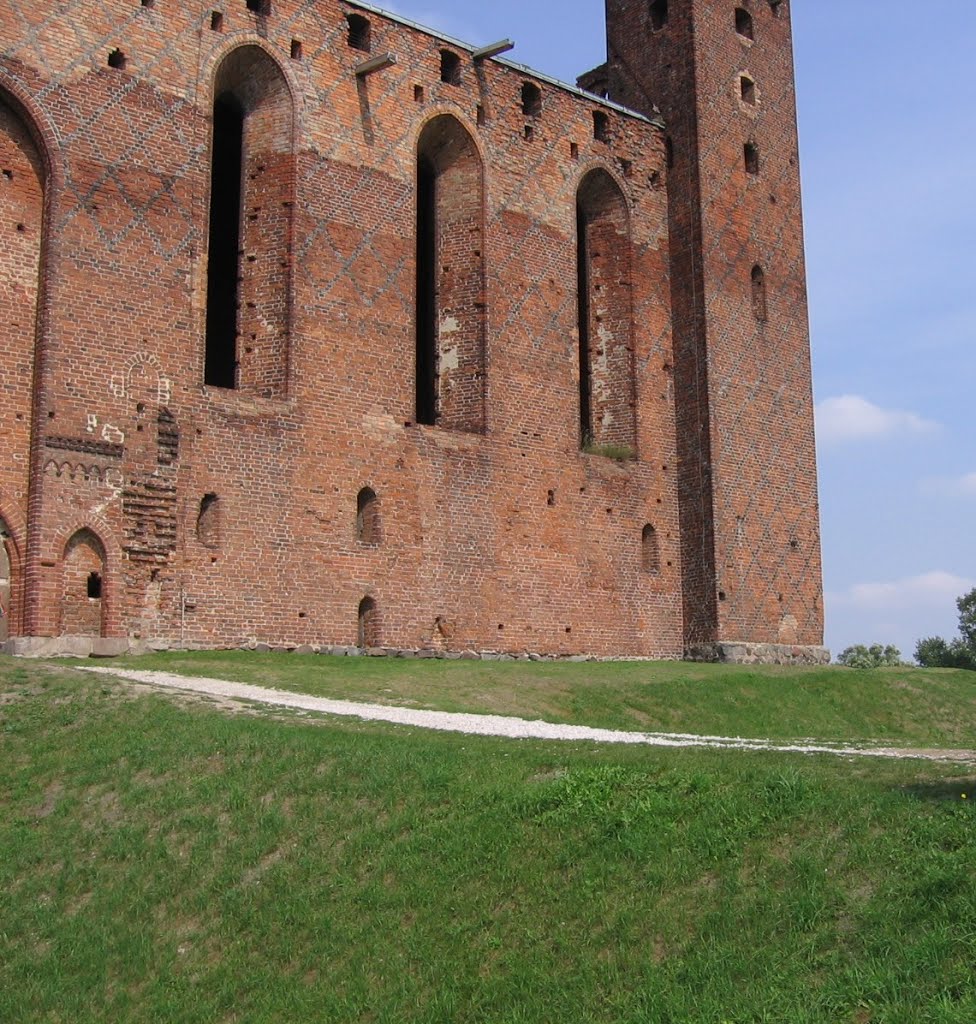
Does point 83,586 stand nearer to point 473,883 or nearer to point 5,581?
point 5,581

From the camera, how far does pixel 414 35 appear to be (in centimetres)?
2014

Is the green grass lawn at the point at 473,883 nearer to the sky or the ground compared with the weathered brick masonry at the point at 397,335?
nearer to the ground

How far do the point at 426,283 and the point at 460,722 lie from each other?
12.3m

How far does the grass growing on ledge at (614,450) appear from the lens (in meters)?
22.1

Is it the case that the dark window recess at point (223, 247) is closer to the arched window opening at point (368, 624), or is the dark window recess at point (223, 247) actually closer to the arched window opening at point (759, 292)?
the arched window opening at point (368, 624)

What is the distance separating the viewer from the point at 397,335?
62.9 feet

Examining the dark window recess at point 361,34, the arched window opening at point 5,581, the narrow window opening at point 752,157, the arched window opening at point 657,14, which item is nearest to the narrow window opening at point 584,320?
the narrow window opening at point 752,157

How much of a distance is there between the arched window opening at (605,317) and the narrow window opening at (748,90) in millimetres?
3706

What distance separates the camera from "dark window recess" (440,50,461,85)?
811 inches

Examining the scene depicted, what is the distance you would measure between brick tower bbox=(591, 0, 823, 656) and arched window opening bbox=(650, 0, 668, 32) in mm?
23

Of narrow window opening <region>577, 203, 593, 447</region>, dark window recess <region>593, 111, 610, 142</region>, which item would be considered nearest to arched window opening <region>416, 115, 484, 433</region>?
narrow window opening <region>577, 203, 593, 447</region>

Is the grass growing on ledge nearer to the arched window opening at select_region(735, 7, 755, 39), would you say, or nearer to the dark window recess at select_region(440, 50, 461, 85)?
the dark window recess at select_region(440, 50, 461, 85)

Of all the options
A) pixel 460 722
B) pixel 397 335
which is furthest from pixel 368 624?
pixel 460 722

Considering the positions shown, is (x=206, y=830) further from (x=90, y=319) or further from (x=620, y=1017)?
(x=90, y=319)
